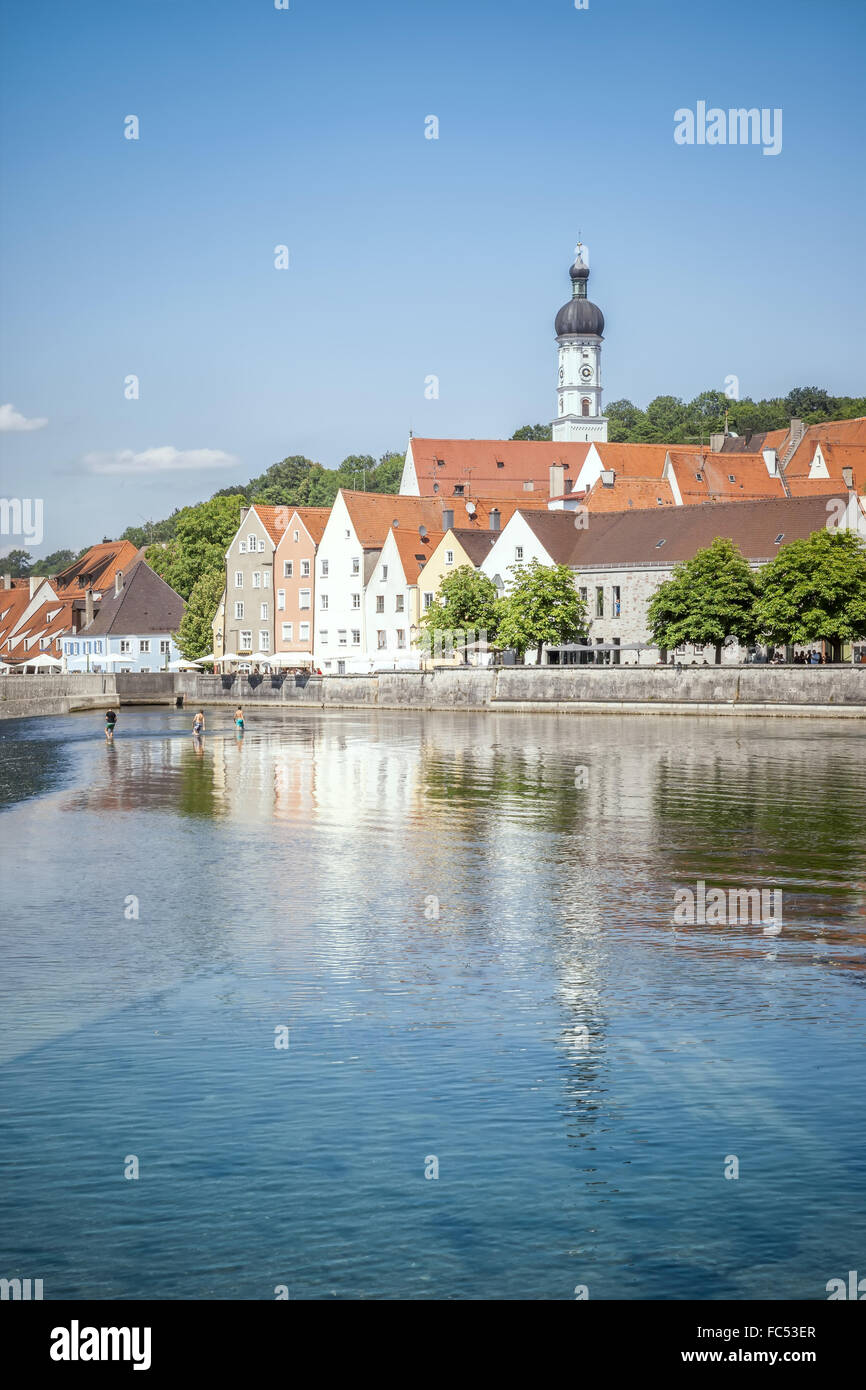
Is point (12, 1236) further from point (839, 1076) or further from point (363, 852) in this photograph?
point (363, 852)

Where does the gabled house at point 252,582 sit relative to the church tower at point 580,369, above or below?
below

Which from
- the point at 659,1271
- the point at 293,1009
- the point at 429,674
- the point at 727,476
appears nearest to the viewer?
the point at 659,1271

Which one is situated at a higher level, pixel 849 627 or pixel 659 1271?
pixel 849 627

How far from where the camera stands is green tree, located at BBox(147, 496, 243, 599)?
12825 cm

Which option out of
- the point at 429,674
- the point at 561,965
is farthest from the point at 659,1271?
the point at 429,674

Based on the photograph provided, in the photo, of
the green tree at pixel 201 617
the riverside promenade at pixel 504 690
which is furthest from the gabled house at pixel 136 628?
the riverside promenade at pixel 504 690

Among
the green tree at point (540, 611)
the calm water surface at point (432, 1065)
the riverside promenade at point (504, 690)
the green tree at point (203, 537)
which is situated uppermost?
the green tree at point (203, 537)

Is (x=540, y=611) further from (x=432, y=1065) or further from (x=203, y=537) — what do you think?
(x=432, y=1065)

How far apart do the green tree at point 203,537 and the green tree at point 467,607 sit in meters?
38.2

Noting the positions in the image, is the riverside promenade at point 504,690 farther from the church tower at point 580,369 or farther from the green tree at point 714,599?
the church tower at point 580,369

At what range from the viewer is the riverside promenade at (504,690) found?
241 ft

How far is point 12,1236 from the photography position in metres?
9.86
